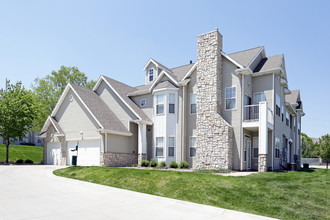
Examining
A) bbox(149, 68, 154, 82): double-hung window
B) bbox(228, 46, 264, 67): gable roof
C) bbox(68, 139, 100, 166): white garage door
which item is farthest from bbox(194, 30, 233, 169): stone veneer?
bbox(68, 139, 100, 166): white garage door

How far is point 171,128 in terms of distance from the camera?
22.3 meters

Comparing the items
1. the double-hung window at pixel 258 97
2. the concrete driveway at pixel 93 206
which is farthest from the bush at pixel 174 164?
the concrete driveway at pixel 93 206

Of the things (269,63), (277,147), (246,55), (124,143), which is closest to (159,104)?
(124,143)

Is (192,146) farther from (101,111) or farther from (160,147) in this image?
(101,111)

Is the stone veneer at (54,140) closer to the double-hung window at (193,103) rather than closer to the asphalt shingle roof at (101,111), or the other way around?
the asphalt shingle roof at (101,111)

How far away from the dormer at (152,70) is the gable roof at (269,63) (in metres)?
Result: 9.28

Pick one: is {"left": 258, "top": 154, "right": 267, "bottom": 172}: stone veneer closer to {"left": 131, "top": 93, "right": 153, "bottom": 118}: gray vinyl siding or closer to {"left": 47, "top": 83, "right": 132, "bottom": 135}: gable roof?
{"left": 131, "top": 93, "right": 153, "bottom": 118}: gray vinyl siding

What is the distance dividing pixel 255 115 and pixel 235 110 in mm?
1391

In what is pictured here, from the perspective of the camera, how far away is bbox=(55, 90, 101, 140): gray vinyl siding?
2305cm

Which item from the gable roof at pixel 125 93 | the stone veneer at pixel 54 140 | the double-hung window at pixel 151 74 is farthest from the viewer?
the double-hung window at pixel 151 74

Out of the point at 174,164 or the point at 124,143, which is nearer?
the point at 174,164

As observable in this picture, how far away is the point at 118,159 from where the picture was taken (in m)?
22.8

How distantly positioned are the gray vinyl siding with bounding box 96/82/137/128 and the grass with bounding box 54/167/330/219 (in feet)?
33.7

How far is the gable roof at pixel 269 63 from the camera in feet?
66.4
